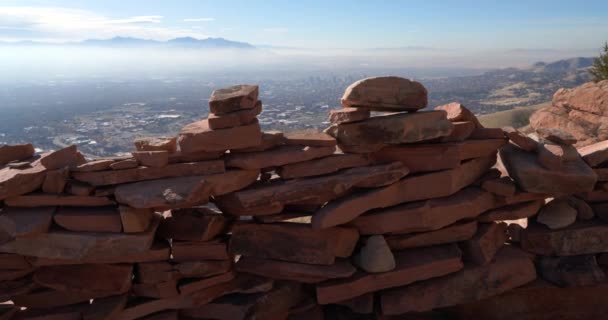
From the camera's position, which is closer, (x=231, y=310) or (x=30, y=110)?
(x=231, y=310)

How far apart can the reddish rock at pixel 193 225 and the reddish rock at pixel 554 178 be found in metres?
4.99

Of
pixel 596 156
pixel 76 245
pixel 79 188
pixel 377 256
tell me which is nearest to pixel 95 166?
pixel 79 188

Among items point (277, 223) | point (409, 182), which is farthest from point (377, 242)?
point (277, 223)

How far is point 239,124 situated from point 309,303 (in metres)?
3.20

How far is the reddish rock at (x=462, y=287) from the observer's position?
725 cm

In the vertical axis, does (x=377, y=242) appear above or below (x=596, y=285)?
above

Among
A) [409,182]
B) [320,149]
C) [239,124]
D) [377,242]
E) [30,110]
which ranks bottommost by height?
[30,110]

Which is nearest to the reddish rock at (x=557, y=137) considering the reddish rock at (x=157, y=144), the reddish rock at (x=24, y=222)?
the reddish rock at (x=157, y=144)

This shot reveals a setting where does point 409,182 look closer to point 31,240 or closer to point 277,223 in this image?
point 277,223

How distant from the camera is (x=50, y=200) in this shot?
662cm

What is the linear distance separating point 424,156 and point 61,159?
582 cm

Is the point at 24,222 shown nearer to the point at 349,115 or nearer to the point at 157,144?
the point at 157,144

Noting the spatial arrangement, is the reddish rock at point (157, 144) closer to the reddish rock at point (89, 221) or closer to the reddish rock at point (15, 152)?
the reddish rock at point (89, 221)

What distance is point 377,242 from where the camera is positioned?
7137 millimetres
